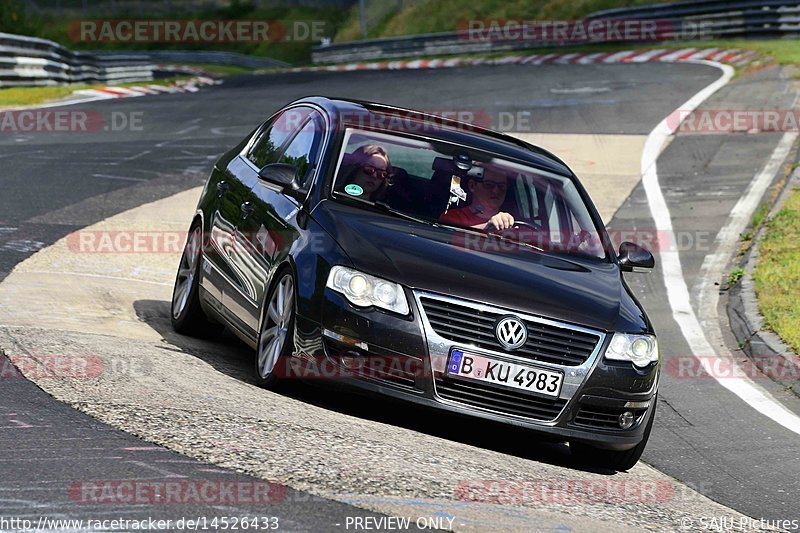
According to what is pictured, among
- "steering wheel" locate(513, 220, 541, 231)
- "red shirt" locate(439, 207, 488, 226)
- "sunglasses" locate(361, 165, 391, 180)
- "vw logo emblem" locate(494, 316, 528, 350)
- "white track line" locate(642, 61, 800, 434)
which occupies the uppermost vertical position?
"sunglasses" locate(361, 165, 391, 180)

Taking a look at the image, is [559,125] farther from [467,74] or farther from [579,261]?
[579,261]

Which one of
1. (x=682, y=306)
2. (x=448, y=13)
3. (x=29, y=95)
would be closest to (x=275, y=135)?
(x=682, y=306)

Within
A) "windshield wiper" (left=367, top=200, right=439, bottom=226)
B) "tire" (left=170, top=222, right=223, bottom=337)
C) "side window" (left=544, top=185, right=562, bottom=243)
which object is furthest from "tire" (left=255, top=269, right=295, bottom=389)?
"side window" (left=544, top=185, right=562, bottom=243)

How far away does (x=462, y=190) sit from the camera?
8.02 meters

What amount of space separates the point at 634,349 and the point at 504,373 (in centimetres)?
80

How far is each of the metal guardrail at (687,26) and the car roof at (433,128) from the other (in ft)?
92.2

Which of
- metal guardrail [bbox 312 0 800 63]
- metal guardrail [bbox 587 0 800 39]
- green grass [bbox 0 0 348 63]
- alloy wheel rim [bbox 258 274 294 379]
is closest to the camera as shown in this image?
alloy wheel rim [bbox 258 274 294 379]

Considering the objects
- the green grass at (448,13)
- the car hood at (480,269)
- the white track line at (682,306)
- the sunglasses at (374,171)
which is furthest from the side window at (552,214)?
the green grass at (448,13)

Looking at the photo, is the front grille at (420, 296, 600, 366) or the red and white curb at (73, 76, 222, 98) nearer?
the front grille at (420, 296, 600, 366)

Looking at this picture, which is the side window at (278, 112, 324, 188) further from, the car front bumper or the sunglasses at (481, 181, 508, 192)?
the car front bumper

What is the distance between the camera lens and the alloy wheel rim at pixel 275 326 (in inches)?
279

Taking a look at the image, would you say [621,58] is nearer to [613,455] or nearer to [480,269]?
[613,455]

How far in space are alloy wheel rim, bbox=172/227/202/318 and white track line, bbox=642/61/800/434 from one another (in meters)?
3.90

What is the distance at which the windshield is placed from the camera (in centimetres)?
784
